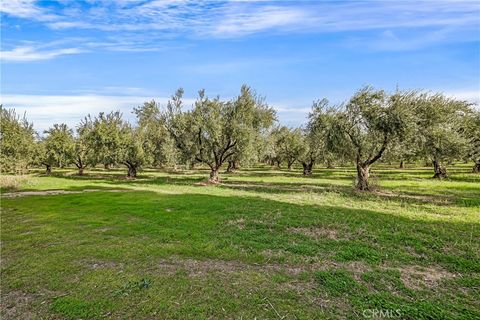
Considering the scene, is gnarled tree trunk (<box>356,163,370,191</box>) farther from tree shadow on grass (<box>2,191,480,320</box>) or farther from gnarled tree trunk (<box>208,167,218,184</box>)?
gnarled tree trunk (<box>208,167,218,184</box>)

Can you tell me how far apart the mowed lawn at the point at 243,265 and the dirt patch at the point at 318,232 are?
0.11m

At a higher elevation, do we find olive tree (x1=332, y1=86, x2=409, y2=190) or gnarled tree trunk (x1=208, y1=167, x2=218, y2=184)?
olive tree (x1=332, y1=86, x2=409, y2=190)

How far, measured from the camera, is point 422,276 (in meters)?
7.00

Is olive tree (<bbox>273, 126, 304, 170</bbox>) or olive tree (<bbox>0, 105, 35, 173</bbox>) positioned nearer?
olive tree (<bbox>0, 105, 35, 173</bbox>)

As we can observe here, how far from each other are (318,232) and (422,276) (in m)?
4.36

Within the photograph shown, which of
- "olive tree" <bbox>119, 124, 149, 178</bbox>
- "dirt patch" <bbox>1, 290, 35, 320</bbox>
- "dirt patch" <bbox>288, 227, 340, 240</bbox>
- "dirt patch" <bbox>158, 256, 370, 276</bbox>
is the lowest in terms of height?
"dirt patch" <bbox>1, 290, 35, 320</bbox>

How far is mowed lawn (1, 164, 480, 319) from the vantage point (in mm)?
5703

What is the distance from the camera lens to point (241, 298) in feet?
19.7

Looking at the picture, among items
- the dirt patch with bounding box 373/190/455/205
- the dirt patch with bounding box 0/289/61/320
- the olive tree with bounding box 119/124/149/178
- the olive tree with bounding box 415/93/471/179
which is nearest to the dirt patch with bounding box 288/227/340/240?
the dirt patch with bounding box 0/289/61/320

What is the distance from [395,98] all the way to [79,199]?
27346mm

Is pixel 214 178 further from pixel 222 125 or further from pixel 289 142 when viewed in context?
pixel 289 142

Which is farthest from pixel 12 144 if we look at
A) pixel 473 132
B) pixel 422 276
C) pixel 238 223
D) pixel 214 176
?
pixel 473 132

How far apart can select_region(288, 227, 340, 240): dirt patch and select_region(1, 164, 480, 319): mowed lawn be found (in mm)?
115

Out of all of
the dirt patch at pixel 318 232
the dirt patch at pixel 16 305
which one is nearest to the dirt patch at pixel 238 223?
the dirt patch at pixel 318 232
